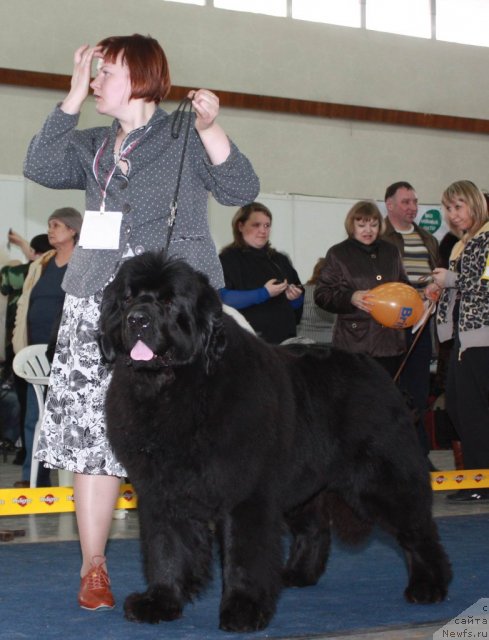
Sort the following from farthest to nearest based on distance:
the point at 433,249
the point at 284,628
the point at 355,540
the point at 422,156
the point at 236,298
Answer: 1. the point at 422,156
2. the point at 433,249
3. the point at 236,298
4. the point at 355,540
5. the point at 284,628

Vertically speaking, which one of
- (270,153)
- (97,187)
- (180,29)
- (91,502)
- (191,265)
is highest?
(180,29)

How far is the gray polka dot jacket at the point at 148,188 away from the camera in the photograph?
3.13m

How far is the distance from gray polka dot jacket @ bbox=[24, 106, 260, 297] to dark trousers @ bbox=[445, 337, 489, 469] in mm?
3027

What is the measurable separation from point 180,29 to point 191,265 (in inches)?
359

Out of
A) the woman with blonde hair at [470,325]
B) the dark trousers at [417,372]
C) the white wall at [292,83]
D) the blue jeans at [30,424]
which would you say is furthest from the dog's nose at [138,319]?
the white wall at [292,83]

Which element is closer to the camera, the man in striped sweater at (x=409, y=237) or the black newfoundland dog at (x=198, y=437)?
the black newfoundland dog at (x=198, y=437)

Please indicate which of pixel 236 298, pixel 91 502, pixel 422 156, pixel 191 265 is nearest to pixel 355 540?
pixel 91 502

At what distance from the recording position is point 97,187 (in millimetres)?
3234

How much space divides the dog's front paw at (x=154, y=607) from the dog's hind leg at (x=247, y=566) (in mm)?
187

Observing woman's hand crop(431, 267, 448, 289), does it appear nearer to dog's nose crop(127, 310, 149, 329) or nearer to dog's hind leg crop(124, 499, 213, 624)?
dog's hind leg crop(124, 499, 213, 624)

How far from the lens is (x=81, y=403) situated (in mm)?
3227

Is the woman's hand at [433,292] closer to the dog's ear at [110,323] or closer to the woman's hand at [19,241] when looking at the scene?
the dog's ear at [110,323]

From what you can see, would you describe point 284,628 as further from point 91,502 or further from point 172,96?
point 172,96

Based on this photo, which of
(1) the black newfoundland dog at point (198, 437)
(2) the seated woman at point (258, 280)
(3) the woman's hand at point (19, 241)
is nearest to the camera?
(1) the black newfoundland dog at point (198, 437)
